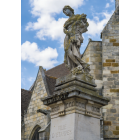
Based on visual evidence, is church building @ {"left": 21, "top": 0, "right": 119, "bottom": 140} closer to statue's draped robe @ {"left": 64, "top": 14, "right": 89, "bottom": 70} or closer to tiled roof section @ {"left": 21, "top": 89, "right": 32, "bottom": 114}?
statue's draped robe @ {"left": 64, "top": 14, "right": 89, "bottom": 70}

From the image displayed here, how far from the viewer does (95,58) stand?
12055 millimetres

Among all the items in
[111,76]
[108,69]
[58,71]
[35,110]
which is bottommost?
[35,110]

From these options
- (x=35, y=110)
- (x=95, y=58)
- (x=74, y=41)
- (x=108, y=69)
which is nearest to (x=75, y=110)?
(x=74, y=41)

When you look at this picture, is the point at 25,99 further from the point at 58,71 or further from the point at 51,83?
the point at 58,71

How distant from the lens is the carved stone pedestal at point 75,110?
589 cm

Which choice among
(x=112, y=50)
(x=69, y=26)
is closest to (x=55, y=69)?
(x=112, y=50)

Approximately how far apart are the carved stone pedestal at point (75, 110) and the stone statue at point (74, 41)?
1.12 ft

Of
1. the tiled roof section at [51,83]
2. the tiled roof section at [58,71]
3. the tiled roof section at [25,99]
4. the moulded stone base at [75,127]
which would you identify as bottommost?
the moulded stone base at [75,127]

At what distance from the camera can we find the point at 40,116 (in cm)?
1811

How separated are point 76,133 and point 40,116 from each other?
41.5ft

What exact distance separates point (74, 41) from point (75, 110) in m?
1.81

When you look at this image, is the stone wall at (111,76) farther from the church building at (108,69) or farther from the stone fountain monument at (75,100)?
the stone fountain monument at (75,100)

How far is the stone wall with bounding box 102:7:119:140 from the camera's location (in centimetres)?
1058


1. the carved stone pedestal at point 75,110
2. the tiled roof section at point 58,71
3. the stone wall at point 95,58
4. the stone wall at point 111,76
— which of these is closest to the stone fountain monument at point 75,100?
the carved stone pedestal at point 75,110
